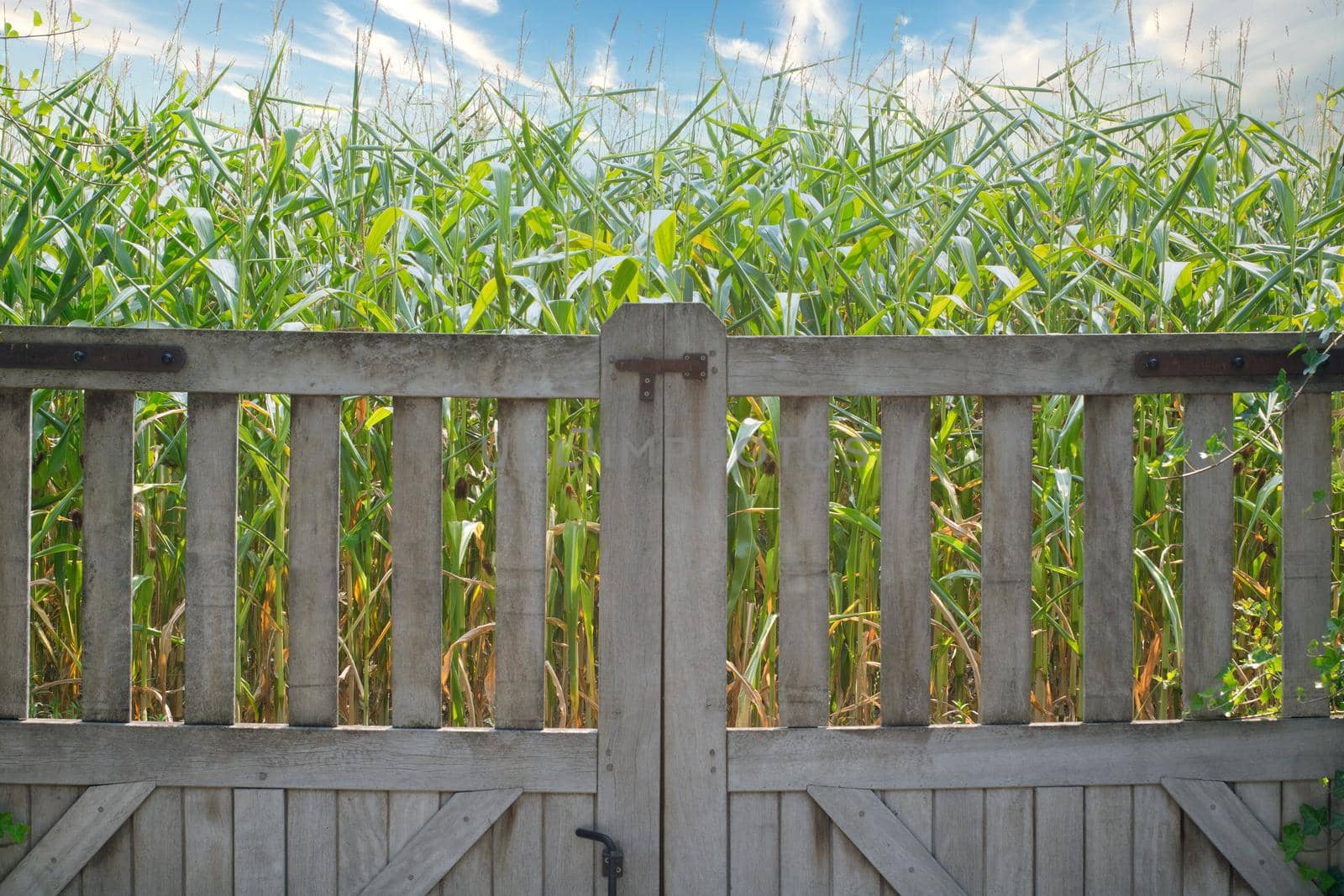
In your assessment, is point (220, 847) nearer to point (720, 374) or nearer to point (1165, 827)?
point (720, 374)

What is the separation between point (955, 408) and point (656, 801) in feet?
3.70

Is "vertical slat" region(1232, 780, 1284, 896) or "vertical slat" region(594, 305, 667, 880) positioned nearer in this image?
"vertical slat" region(594, 305, 667, 880)

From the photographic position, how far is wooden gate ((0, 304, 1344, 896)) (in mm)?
1825

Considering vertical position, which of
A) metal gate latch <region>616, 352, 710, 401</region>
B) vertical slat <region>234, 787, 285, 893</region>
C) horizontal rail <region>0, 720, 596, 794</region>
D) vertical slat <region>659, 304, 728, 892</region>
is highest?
metal gate latch <region>616, 352, 710, 401</region>

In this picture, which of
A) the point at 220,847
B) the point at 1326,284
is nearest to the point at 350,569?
the point at 220,847

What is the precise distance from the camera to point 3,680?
192 centimetres

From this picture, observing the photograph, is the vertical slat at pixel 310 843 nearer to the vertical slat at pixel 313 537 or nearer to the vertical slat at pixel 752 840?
the vertical slat at pixel 313 537

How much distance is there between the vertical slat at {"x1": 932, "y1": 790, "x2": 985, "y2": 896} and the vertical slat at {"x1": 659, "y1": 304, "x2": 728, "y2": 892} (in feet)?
1.47

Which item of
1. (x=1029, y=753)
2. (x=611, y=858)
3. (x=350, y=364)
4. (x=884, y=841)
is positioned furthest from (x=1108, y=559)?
(x=350, y=364)

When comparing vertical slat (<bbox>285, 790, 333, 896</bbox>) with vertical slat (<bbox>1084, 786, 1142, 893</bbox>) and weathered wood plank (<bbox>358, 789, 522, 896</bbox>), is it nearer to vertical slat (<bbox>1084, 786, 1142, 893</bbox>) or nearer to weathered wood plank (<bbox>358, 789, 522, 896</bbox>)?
weathered wood plank (<bbox>358, 789, 522, 896</bbox>)

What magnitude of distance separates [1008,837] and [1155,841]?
31cm

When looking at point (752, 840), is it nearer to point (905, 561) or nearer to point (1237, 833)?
point (905, 561)

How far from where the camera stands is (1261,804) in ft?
6.38

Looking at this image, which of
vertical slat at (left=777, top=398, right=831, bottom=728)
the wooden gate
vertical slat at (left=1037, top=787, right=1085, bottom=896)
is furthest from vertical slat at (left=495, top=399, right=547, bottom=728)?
vertical slat at (left=1037, top=787, right=1085, bottom=896)
